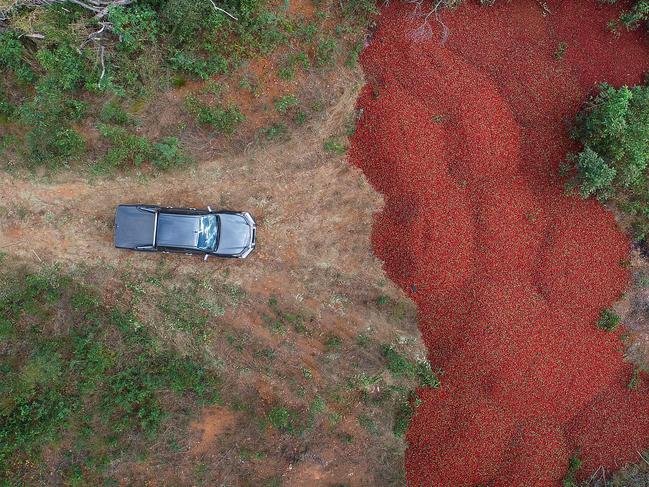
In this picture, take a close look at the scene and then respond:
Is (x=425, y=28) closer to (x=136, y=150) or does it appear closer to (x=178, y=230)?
(x=136, y=150)

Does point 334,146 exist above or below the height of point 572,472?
above

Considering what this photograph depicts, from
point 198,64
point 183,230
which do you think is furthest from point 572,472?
point 198,64

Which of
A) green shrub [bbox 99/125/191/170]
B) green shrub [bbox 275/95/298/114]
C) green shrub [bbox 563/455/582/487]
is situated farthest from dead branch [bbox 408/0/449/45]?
green shrub [bbox 563/455/582/487]

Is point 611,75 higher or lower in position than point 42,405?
higher

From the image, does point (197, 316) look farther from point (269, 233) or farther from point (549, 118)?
point (549, 118)

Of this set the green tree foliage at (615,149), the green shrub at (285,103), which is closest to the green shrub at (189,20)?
the green shrub at (285,103)

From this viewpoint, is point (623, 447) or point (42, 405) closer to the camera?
point (42, 405)

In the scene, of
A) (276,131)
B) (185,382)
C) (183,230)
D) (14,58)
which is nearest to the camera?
(183,230)

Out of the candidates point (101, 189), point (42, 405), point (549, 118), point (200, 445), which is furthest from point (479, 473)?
point (101, 189)
